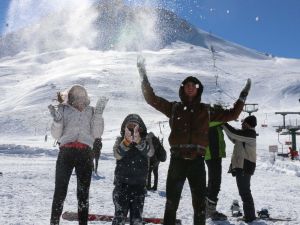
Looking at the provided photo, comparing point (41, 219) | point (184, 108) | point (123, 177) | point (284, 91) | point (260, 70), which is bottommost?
point (41, 219)

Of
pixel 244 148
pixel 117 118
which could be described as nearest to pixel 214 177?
pixel 244 148

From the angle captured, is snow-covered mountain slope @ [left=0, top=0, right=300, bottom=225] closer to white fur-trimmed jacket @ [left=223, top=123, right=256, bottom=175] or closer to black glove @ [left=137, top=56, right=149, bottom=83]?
white fur-trimmed jacket @ [left=223, top=123, right=256, bottom=175]

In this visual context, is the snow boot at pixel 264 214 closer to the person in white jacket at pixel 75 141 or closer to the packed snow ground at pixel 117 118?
the packed snow ground at pixel 117 118

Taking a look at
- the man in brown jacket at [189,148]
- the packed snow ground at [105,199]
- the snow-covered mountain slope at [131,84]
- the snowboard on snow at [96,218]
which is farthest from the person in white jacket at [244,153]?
the snow-covered mountain slope at [131,84]

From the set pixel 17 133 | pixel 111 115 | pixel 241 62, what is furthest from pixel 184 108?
pixel 241 62

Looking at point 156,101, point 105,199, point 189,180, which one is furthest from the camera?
point 105,199

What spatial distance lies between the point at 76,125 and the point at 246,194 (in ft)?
10.5

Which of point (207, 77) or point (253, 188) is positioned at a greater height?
point (207, 77)

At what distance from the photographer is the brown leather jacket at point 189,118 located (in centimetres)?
609

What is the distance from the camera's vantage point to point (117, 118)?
99.0 m

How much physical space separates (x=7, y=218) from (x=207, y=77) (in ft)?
477

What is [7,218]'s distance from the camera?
23.7 ft

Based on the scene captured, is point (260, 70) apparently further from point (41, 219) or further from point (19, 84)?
point (41, 219)

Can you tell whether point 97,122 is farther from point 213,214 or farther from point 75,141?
point 213,214
